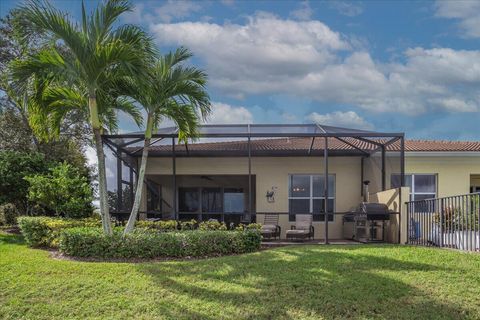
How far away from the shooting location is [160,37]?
39.0ft

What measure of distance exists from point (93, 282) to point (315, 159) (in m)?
11.1

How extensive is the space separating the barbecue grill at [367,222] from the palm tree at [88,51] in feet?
25.2

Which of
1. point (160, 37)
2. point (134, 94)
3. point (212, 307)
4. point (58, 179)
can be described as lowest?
point (212, 307)


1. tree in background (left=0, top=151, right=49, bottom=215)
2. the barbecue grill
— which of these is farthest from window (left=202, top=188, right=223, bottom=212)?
tree in background (left=0, top=151, right=49, bottom=215)

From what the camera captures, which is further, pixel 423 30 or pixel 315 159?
pixel 315 159

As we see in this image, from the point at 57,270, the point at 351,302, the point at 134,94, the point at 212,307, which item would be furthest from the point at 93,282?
the point at 134,94

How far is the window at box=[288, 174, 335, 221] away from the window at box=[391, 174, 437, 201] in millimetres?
2963

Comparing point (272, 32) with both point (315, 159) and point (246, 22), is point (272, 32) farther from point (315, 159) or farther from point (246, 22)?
point (315, 159)

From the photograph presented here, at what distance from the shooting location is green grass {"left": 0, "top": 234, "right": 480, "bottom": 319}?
23.7ft

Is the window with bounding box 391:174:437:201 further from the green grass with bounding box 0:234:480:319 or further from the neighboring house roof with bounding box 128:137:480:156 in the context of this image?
the green grass with bounding box 0:234:480:319

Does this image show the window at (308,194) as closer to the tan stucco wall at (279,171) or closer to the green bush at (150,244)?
the tan stucco wall at (279,171)

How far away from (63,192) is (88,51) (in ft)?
17.7

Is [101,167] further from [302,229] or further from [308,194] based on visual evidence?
[308,194]

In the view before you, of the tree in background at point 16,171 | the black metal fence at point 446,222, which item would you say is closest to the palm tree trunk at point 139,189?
the tree in background at point 16,171
